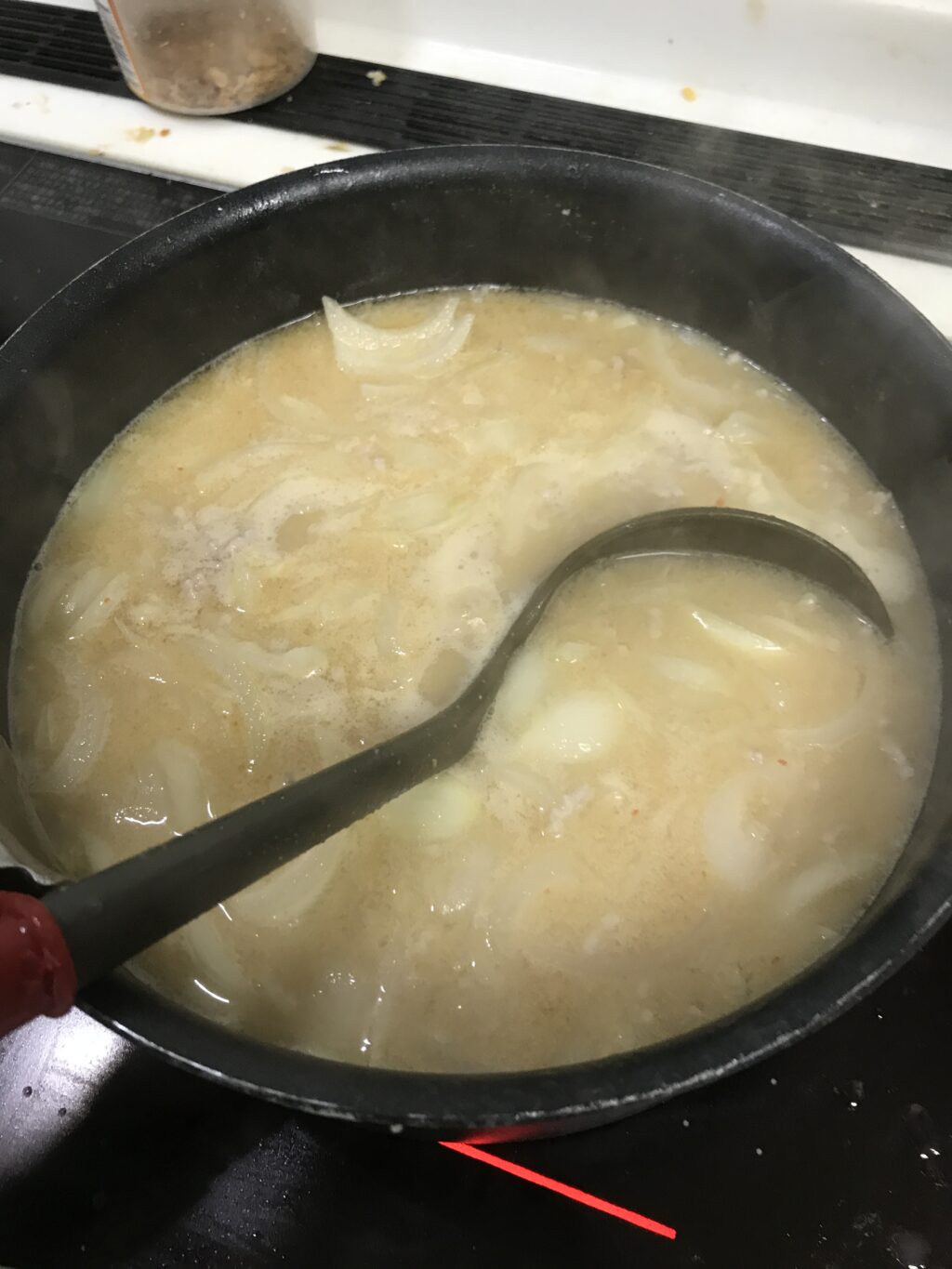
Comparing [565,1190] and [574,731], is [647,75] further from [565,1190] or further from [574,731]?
[565,1190]

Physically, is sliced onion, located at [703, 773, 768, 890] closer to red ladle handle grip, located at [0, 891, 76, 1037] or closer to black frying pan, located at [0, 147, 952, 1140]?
→ black frying pan, located at [0, 147, 952, 1140]

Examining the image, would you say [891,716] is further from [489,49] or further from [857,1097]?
[489,49]

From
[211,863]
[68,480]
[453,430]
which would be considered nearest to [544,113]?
[453,430]

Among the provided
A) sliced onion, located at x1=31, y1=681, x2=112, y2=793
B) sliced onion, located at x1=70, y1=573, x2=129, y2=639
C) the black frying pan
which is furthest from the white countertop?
sliced onion, located at x1=31, y1=681, x2=112, y2=793

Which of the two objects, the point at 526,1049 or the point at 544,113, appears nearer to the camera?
the point at 526,1049

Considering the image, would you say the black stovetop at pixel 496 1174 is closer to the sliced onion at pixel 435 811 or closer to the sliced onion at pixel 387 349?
the sliced onion at pixel 435 811

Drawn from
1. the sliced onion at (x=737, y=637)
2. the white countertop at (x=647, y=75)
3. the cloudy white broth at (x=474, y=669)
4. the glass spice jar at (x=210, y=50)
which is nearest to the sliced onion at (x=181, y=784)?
the cloudy white broth at (x=474, y=669)
